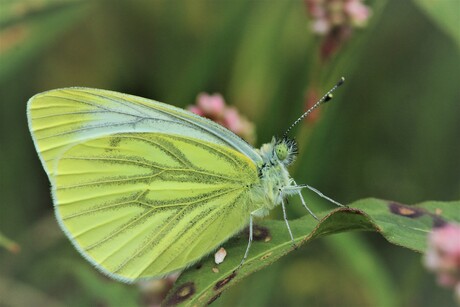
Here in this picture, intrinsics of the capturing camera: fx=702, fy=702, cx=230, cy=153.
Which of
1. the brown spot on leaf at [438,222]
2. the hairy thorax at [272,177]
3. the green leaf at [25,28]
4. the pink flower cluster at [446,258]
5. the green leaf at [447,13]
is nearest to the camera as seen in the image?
the pink flower cluster at [446,258]

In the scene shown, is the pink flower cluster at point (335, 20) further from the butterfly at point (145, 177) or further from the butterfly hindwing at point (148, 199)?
the butterfly hindwing at point (148, 199)

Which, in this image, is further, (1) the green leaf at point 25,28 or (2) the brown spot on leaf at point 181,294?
(1) the green leaf at point 25,28

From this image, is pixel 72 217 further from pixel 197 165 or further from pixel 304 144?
pixel 304 144

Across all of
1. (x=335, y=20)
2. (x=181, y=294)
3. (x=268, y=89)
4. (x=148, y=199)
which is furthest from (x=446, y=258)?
(x=268, y=89)

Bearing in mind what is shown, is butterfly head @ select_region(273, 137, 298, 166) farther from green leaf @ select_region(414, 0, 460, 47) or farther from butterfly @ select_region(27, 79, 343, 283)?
green leaf @ select_region(414, 0, 460, 47)

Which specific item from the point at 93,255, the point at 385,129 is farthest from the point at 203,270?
the point at 385,129

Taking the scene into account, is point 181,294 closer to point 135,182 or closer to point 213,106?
point 135,182

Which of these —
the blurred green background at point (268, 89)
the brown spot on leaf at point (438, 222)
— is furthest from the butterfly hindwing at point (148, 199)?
the blurred green background at point (268, 89)
